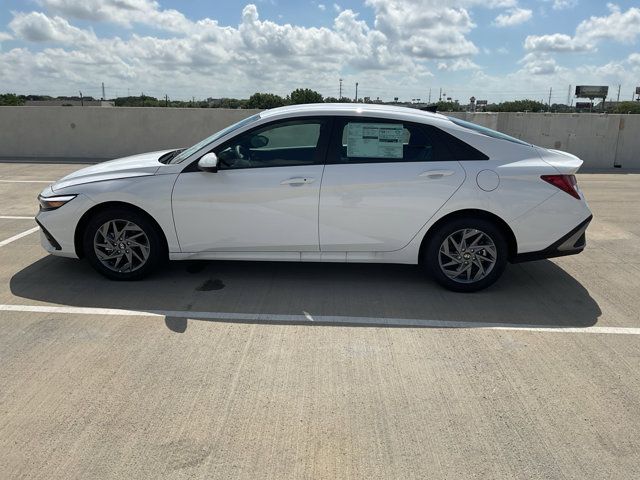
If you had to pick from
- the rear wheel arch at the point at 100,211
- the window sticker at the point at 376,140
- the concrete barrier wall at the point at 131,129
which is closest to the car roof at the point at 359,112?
the window sticker at the point at 376,140

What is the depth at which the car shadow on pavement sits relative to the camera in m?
4.41

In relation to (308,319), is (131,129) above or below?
above

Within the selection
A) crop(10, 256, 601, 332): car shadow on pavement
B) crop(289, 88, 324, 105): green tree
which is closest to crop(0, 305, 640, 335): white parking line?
crop(10, 256, 601, 332): car shadow on pavement

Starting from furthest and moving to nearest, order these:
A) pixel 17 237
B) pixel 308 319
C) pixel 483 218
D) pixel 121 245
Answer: pixel 17 237 < pixel 121 245 < pixel 483 218 < pixel 308 319

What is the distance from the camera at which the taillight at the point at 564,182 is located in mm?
4641

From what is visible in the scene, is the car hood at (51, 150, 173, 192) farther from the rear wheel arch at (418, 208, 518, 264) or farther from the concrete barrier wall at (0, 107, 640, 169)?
the concrete barrier wall at (0, 107, 640, 169)

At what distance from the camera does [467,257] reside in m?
4.80

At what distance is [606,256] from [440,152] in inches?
107

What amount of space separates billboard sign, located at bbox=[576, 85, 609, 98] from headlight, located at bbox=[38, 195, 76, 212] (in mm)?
32043

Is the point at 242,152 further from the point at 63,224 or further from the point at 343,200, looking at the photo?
the point at 63,224

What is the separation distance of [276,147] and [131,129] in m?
11.2

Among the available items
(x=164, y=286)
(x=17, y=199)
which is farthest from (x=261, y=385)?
(x=17, y=199)

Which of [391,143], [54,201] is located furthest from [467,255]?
[54,201]

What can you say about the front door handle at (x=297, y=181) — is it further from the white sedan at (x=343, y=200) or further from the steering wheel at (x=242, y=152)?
the steering wheel at (x=242, y=152)
